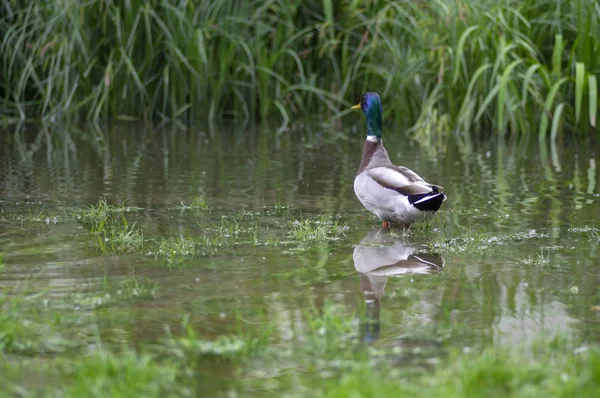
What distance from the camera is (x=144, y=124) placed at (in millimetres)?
13656

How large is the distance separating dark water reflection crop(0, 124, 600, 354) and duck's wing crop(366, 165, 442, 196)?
311mm

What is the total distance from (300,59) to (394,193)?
775 cm

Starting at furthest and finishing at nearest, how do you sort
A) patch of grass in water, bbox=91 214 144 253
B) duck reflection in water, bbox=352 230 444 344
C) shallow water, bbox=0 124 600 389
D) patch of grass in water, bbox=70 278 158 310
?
patch of grass in water, bbox=91 214 144 253 → duck reflection in water, bbox=352 230 444 344 → patch of grass in water, bbox=70 278 158 310 → shallow water, bbox=0 124 600 389

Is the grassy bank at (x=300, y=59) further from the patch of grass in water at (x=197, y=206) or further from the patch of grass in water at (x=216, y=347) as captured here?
the patch of grass in water at (x=216, y=347)

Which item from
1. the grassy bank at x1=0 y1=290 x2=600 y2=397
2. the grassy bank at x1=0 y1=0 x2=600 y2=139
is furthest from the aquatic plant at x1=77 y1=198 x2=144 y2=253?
the grassy bank at x1=0 y1=0 x2=600 y2=139

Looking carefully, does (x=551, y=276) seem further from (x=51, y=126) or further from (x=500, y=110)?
(x=51, y=126)

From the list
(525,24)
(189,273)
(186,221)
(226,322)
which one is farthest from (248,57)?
(226,322)

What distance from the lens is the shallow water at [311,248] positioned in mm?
4434

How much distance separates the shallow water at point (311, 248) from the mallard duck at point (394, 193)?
0.52ft

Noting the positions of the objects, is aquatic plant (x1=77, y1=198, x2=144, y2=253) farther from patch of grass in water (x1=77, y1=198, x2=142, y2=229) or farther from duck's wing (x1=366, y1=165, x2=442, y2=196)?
duck's wing (x1=366, y1=165, x2=442, y2=196)

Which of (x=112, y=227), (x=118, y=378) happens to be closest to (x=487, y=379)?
(x=118, y=378)

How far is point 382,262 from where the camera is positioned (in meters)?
Answer: 5.71

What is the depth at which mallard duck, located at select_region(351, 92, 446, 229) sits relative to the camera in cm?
639

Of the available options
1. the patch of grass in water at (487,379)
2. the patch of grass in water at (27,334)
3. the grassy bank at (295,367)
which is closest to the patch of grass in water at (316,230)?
the grassy bank at (295,367)
